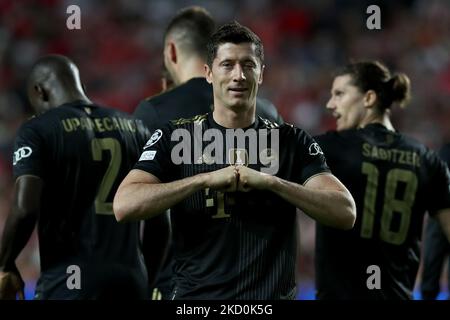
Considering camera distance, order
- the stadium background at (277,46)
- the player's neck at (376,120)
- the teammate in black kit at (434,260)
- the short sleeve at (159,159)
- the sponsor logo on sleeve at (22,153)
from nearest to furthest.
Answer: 1. the short sleeve at (159,159)
2. the sponsor logo on sleeve at (22,153)
3. the player's neck at (376,120)
4. the teammate in black kit at (434,260)
5. the stadium background at (277,46)

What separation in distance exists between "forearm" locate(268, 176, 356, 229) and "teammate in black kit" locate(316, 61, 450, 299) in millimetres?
1620

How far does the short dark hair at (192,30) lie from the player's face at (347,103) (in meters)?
0.87

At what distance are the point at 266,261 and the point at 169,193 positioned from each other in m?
0.50

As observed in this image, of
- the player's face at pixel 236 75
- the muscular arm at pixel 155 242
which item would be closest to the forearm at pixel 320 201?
the player's face at pixel 236 75

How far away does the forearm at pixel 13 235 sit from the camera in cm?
462

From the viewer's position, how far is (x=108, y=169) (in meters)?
4.99

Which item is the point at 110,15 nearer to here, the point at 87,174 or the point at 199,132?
the point at 87,174

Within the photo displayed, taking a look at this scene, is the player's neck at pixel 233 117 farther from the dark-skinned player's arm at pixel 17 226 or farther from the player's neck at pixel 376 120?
the player's neck at pixel 376 120

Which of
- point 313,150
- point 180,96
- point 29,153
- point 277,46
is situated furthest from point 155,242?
point 277,46

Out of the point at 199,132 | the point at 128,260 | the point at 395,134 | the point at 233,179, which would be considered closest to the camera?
the point at 233,179

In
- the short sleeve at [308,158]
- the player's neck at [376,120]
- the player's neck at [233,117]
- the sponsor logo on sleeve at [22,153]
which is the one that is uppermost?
the player's neck at [376,120]

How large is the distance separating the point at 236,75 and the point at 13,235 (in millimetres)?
1574
